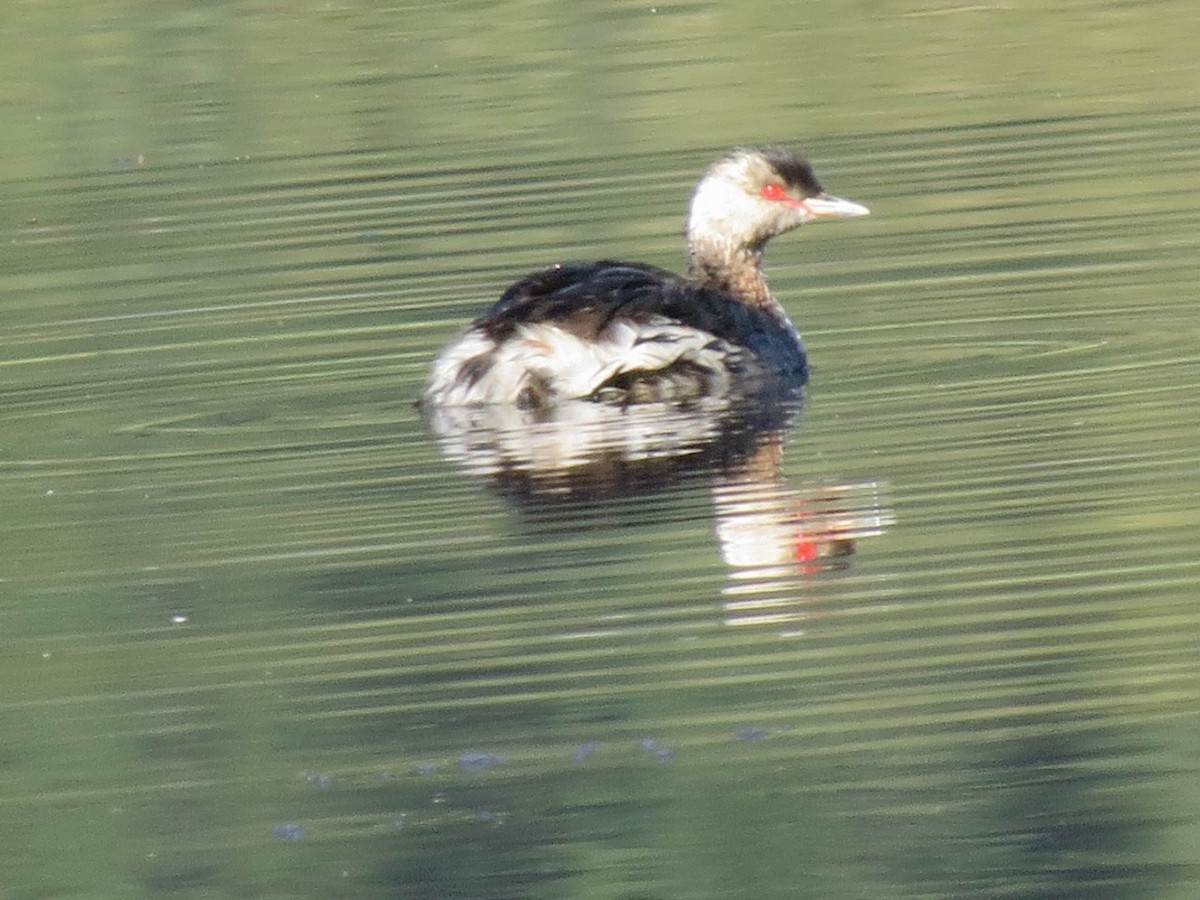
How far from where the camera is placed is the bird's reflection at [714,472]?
8.03 metres

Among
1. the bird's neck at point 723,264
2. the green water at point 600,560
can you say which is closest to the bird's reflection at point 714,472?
the green water at point 600,560

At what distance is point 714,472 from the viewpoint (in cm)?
921

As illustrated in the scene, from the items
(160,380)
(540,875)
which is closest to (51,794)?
(540,875)

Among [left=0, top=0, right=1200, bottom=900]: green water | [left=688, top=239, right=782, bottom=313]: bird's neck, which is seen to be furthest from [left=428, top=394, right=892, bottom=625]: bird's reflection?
[left=688, top=239, right=782, bottom=313]: bird's neck

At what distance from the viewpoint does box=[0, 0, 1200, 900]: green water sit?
6.25 m

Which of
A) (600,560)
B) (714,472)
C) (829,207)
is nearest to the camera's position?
(600,560)

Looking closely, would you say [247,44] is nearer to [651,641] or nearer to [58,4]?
[58,4]

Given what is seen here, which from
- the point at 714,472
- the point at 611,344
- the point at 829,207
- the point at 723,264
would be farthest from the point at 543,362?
the point at 829,207

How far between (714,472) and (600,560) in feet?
3.70

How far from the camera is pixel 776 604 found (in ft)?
25.4

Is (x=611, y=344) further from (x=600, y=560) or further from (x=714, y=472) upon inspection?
(x=600, y=560)

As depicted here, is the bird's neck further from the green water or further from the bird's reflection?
the bird's reflection

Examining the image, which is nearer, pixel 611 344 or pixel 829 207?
pixel 611 344

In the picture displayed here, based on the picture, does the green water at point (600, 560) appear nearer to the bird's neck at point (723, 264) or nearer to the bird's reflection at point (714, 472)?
the bird's reflection at point (714, 472)
